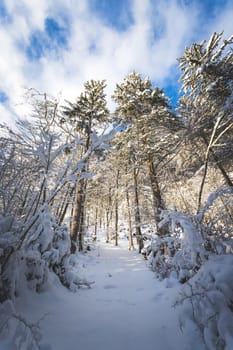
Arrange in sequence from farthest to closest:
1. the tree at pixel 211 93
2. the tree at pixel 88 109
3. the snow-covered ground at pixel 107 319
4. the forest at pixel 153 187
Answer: the tree at pixel 88 109
the tree at pixel 211 93
the forest at pixel 153 187
the snow-covered ground at pixel 107 319

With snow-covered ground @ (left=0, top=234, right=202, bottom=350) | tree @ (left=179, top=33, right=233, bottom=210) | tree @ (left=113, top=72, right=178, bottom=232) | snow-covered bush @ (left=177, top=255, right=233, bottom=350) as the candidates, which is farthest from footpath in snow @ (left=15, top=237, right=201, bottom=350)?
tree @ (left=179, top=33, right=233, bottom=210)

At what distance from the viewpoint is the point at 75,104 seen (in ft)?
30.6

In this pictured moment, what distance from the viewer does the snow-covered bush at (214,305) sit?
5.81 feet

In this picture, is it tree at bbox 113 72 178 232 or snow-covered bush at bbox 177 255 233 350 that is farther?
tree at bbox 113 72 178 232

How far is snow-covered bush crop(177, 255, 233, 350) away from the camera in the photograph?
5.81 ft

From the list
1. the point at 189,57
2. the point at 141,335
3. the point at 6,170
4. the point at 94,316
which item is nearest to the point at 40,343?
the point at 94,316

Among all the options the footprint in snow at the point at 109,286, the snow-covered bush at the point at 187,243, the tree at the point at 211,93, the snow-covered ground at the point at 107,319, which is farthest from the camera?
the tree at the point at 211,93

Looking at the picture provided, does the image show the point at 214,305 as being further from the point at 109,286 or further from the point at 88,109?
the point at 88,109

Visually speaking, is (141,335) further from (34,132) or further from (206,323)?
(34,132)

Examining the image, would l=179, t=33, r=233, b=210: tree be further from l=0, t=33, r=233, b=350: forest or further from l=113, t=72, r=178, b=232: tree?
l=113, t=72, r=178, b=232: tree

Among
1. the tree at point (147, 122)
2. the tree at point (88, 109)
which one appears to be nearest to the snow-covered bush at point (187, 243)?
the tree at point (147, 122)

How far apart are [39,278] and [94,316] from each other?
1025 mm

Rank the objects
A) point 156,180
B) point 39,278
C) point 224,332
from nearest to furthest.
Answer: point 224,332
point 39,278
point 156,180

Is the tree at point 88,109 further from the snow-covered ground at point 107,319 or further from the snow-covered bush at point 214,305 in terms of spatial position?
the snow-covered bush at point 214,305
